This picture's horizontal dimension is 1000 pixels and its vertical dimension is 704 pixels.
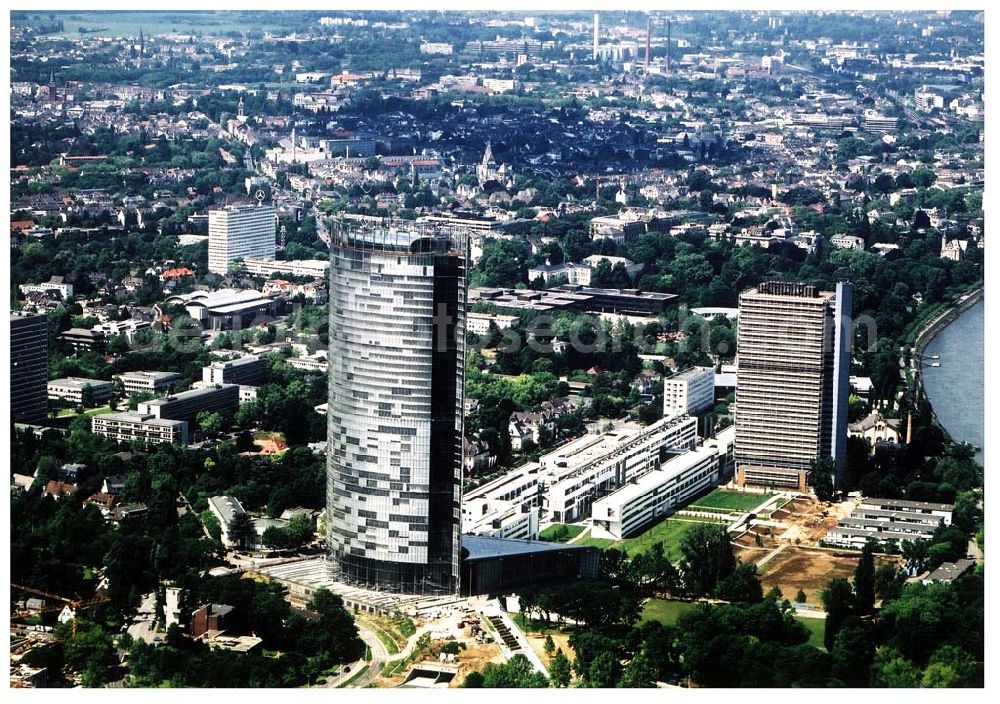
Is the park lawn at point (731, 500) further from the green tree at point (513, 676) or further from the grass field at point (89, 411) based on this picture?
the grass field at point (89, 411)

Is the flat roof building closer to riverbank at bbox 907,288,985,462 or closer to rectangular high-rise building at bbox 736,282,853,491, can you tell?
rectangular high-rise building at bbox 736,282,853,491

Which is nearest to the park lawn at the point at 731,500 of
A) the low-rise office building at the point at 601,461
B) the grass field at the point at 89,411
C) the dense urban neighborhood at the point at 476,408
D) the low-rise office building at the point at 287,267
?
the dense urban neighborhood at the point at 476,408

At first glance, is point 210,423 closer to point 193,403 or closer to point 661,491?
point 193,403

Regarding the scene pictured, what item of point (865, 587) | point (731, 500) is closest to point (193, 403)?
point (731, 500)

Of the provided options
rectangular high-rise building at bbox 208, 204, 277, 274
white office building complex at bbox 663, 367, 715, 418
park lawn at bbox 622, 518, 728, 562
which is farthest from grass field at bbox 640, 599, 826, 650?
rectangular high-rise building at bbox 208, 204, 277, 274

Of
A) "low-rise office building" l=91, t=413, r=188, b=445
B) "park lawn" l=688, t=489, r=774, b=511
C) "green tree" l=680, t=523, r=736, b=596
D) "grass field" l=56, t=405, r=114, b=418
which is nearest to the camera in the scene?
"green tree" l=680, t=523, r=736, b=596

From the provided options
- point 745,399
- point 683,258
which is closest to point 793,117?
point 683,258
